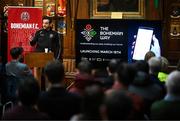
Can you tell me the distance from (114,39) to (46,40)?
135cm

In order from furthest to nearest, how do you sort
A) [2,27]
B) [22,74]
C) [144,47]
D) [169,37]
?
1. [169,37]
2. [2,27]
3. [144,47]
4. [22,74]

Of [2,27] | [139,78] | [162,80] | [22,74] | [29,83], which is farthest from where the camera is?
[2,27]

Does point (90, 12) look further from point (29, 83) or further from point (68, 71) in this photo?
point (29, 83)

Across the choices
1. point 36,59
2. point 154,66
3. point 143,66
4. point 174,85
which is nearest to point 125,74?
point 174,85

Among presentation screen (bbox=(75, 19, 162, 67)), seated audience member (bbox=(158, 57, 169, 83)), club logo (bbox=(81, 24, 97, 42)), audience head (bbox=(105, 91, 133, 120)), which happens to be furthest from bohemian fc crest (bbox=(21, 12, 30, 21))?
audience head (bbox=(105, 91, 133, 120))

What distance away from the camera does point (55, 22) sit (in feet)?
35.2

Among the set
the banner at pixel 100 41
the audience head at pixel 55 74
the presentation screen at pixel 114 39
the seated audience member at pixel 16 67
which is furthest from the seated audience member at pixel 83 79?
the banner at pixel 100 41

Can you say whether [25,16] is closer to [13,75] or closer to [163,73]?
[13,75]

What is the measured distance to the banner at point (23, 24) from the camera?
8852 millimetres

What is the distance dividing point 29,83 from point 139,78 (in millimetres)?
1141

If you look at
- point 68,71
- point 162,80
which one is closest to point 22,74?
point 162,80

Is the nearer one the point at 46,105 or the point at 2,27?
the point at 46,105

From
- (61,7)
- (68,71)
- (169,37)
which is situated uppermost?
(61,7)

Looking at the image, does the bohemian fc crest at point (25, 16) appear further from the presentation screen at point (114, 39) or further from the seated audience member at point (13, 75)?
the seated audience member at point (13, 75)
